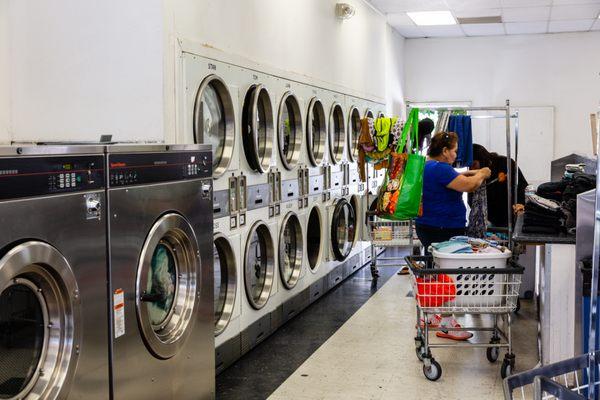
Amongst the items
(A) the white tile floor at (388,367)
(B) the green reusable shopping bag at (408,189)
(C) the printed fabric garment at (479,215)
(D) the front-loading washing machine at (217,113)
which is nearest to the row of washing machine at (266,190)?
(D) the front-loading washing machine at (217,113)

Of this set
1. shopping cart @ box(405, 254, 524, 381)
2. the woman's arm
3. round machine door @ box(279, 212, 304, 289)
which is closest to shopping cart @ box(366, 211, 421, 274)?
round machine door @ box(279, 212, 304, 289)

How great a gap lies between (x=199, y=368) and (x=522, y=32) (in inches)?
386

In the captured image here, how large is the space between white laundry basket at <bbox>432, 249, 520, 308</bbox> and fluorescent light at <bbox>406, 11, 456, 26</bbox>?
6.26 m

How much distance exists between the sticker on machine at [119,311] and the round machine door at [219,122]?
6.21 ft

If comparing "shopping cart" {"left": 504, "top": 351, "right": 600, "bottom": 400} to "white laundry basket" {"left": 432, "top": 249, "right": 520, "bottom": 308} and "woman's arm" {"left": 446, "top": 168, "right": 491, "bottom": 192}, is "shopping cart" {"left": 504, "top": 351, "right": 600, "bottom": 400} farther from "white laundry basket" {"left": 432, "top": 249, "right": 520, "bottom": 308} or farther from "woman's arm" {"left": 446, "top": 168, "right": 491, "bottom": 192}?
"woman's arm" {"left": 446, "top": 168, "right": 491, "bottom": 192}

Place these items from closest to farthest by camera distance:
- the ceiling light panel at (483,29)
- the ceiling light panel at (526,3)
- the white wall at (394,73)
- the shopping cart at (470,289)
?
1. the shopping cart at (470,289)
2. the ceiling light panel at (526,3)
3. the white wall at (394,73)
4. the ceiling light panel at (483,29)

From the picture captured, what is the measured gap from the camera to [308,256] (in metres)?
7.20

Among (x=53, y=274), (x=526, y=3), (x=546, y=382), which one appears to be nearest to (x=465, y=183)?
(x=53, y=274)

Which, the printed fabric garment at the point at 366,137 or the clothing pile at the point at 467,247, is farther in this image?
the printed fabric garment at the point at 366,137

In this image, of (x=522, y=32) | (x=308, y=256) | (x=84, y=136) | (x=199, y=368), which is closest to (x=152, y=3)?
(x=84, y=136)

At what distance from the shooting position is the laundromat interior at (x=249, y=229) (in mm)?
2646

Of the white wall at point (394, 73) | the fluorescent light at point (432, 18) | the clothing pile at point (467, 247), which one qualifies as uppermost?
the fluorescent light at point (432, 18)

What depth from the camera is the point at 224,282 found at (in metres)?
5.18

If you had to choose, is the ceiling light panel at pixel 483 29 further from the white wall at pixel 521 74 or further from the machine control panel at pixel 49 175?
the machine control panel at pixel 49 175
